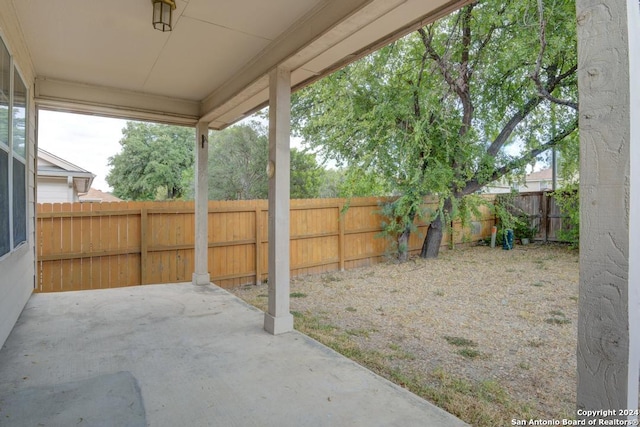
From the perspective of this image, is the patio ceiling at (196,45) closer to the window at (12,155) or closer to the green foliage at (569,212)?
the window at (12,155)

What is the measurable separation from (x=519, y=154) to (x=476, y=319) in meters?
4.69

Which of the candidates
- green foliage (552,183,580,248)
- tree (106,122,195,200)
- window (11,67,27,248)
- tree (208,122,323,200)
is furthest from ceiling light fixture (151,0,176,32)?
tree (106,122,195,200)

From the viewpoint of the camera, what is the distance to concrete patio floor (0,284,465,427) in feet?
6.09

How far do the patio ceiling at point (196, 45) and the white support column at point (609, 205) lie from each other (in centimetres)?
128

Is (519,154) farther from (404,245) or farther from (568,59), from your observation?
(404,245)

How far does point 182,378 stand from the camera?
228 centimetres

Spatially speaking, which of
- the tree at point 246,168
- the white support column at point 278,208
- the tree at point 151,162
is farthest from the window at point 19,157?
the tree at point 151,162

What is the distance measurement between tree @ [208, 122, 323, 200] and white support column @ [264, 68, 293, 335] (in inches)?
319

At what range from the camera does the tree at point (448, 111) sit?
680 centimetres

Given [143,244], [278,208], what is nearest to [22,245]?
[143,244]

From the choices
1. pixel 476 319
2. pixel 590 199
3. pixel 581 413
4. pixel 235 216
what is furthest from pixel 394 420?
pixel 235 216

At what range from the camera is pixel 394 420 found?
183 cm

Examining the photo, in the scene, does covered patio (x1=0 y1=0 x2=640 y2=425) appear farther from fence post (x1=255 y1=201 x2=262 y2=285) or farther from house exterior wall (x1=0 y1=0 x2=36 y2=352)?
fence post (x1=255 y1=201 x2=262 y2=285)

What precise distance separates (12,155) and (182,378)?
89.3 inches
